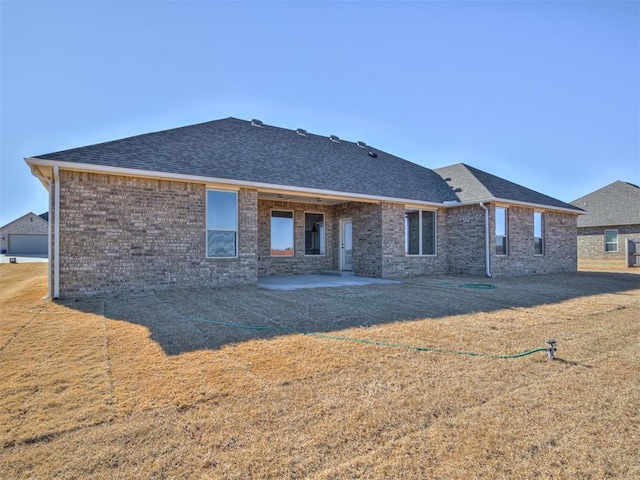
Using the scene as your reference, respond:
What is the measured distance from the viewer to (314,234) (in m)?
15.1

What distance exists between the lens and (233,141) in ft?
41.2

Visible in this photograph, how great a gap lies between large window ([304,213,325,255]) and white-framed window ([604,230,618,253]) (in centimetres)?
2373

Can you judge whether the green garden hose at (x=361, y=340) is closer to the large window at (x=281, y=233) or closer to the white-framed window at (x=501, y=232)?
the large window at (x=281, y=233)

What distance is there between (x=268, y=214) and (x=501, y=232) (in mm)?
9719

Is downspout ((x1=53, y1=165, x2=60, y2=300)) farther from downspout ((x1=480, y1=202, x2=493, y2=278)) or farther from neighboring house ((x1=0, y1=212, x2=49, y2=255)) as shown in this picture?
neighboring house ((x1=0, y1=212, x2=49, y2=255))

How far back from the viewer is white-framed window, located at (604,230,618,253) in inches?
974

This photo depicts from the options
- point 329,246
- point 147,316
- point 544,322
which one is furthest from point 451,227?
point 147,316

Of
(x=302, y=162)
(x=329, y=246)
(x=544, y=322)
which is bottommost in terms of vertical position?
(x=544, y=322)

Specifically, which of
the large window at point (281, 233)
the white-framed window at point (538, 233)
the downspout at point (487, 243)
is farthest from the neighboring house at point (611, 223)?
the large window at point (281, 233)

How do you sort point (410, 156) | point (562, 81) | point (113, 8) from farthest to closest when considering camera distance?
point (410, 156) → point (562, 81) → point (113, 8)

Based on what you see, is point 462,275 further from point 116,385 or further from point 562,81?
point 116,385

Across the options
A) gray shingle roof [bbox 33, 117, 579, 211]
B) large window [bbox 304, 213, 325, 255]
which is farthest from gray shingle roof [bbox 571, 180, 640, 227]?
large window [bbox 304, 213, 325, 255]

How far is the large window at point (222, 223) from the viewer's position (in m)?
A: 10.0

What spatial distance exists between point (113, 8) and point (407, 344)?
10906 millimetres
